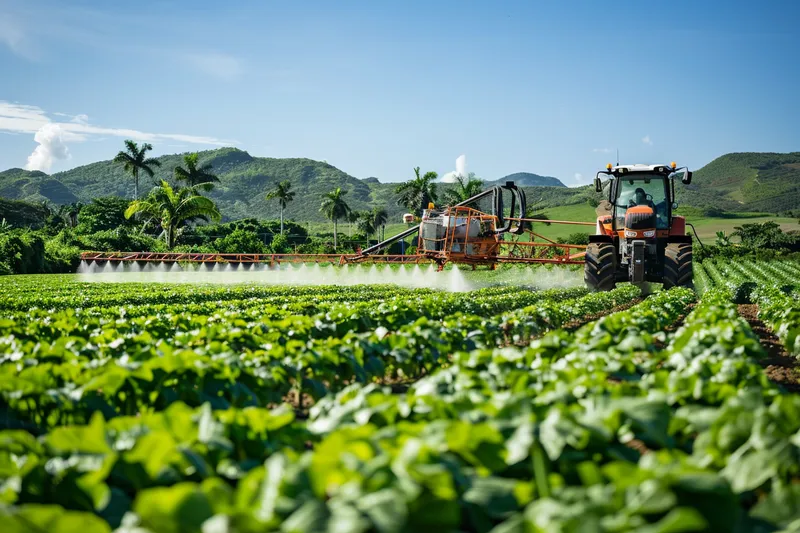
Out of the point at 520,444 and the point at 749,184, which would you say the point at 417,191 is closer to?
the point at 520,444

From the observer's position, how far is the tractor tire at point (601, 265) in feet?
50.9

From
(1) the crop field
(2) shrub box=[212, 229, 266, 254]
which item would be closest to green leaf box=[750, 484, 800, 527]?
(1) the crop field

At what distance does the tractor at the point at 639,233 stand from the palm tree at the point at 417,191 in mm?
43374

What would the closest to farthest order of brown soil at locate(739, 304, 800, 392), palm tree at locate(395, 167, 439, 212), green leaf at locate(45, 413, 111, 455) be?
green leaf at locate(45, 413, 111, 455), brown soil at locate(739, 304, 800, 392), palm tree at locate(395, 167, 439, 212)

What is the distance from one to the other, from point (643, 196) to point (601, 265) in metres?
2.17

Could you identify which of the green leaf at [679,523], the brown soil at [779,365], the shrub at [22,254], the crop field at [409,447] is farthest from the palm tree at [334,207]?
the green leaf at [679,523]

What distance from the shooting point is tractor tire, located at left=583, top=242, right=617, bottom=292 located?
610 inches

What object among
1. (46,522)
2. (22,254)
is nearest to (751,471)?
(46,522)

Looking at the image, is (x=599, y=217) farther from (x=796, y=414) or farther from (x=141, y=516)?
(x=141, y=516)

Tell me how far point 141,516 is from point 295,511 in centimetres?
46

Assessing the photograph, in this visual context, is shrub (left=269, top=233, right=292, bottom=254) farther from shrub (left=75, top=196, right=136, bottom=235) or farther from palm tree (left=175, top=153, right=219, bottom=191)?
shrub (left=75, top=196, right=136, bottom=235)

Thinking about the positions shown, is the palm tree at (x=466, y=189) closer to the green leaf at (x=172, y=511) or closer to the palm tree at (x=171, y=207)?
the palm tree at (x=171, y=207)

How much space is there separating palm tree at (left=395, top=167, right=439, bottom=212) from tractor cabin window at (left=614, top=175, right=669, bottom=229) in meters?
43.4

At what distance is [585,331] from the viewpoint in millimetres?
6328
